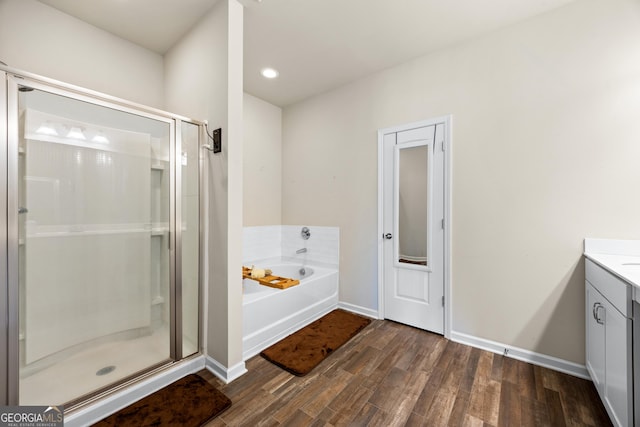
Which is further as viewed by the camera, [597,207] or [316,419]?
[597,207]

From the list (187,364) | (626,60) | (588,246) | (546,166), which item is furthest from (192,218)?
(626,60)

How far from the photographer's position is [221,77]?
6.08 ft

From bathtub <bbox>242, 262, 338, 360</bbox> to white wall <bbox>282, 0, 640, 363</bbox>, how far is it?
1.33 metres

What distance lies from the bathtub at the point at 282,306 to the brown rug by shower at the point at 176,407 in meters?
0.44

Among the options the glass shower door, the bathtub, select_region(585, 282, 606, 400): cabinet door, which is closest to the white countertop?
select_region(585, 282, 606, 400): cabinet door

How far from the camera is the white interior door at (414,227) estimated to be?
8.04ft

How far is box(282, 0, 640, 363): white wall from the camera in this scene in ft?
5.68

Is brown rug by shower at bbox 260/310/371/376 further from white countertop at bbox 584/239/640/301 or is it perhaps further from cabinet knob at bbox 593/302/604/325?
white countertop at bbox 584/239/640/301

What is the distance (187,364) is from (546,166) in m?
3.09

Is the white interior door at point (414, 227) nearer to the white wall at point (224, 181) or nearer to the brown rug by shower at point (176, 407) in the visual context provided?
the white wall at point (224, 181)

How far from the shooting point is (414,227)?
2.62m

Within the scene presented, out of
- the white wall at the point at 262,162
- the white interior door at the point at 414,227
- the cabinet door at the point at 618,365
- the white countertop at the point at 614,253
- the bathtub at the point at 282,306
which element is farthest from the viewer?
the white wall at the point at 262,162

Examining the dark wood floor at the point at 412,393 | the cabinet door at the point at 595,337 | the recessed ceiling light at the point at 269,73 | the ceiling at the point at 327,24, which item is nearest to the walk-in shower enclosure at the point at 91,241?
the dark wood floor at the point at 412,393

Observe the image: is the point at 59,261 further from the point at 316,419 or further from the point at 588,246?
the point at 588,246
